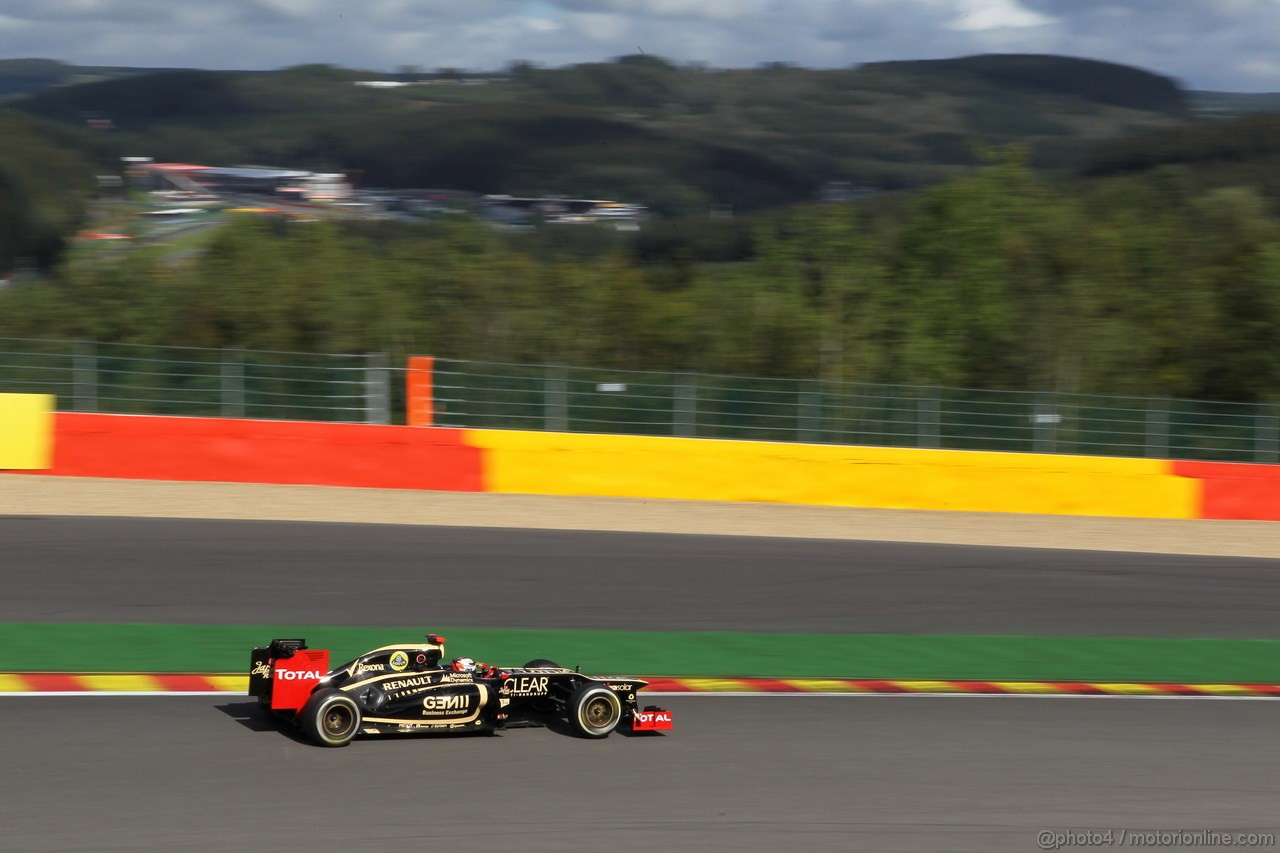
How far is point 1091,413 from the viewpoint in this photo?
18422 millimetres

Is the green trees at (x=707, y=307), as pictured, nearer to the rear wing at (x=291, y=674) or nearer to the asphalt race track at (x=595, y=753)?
the asphalt race track at (x=595, y=753)

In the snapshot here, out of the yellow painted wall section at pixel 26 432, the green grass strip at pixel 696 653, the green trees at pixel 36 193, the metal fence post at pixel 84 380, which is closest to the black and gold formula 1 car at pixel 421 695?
the green grass strip at pixel 696 653

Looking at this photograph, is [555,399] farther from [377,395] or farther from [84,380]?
[84,380]

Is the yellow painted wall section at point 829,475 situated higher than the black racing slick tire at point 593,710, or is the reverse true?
the yellow painted wall section at point 829,475

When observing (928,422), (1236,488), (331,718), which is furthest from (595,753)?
(1236,488)

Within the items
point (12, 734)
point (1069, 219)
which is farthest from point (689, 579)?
point (1069, 219)

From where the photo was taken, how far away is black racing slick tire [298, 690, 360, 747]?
5957 mm

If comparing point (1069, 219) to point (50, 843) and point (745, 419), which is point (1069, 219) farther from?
point (50, 843)

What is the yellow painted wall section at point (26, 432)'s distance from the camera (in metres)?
14.7

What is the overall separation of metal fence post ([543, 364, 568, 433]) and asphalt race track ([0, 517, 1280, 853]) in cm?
531

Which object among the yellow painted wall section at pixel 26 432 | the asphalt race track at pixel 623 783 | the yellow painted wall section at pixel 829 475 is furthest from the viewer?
the yellow painted wall section at pixel 829 475

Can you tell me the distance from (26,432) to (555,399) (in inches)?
237

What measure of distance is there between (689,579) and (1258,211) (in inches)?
1417

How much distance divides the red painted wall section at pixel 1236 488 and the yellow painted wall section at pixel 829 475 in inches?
10.1
